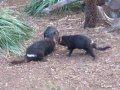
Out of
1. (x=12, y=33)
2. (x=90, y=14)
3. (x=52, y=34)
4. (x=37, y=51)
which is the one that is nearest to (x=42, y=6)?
(x=90, y=14)

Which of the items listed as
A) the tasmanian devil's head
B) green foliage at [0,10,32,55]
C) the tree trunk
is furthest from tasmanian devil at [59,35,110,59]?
the tree trunk

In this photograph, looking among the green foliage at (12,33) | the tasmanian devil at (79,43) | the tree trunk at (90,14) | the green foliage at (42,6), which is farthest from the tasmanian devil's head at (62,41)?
the green foliage at (42,6)

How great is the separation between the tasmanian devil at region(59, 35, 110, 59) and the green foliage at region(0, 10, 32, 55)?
0.90 m

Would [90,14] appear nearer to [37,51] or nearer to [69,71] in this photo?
[37,51]

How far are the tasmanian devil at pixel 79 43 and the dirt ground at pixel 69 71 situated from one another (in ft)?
0.40

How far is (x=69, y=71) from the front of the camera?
24.6 ft

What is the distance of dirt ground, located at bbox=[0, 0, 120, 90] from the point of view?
697cm

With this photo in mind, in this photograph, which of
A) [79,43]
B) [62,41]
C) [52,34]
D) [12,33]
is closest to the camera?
[79,43]

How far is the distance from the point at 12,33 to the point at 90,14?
1.65 m

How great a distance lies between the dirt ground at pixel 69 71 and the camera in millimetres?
6969

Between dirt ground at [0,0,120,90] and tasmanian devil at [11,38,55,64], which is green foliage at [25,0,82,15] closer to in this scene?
dirt ground at [0,0,120,90]

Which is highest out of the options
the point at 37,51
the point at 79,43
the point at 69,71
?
the point at 79,43

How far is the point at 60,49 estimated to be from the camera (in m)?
8.73

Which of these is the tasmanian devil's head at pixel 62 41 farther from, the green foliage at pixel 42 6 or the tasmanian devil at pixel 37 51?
the green foliage at pixel 42 6
